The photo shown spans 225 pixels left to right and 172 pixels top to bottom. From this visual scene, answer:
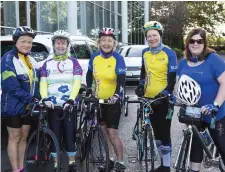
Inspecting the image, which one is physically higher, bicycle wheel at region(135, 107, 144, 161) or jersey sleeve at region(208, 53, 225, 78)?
jersey sleeve at region(208, 53, 225, 78)

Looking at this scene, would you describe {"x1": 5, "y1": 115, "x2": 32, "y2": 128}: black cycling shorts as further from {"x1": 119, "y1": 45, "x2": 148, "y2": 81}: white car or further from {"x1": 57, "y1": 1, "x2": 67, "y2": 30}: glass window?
{"x1": 57, "y1": 1, "x2": 67, "y2": 30}: glass window

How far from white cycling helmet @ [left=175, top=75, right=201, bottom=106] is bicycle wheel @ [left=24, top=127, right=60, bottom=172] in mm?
1732

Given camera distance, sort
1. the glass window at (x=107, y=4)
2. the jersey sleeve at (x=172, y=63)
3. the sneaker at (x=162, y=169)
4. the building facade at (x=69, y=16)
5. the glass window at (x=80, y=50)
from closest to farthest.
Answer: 1. the jersey sleeve at (x=172, y=63)
2. the sneaker at (x=162, y=169)
3. the glass window at (x=80, y=50)
4. the building facade at (x=69, y=16)
5. the glass window at (x=107, y=4)

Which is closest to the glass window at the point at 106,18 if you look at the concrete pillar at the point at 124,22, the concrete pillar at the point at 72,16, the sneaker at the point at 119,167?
the concrete pillar at the point at 124,22

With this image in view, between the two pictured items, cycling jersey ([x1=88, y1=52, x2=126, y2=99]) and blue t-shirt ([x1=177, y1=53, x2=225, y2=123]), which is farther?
cycling jersey ([x1=88, y1=52, x2=126, y2=99])

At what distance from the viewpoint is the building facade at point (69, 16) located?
14.9 metres

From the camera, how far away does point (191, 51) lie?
399 centimetres

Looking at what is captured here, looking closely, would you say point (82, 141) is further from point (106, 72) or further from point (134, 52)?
point (134, 52)

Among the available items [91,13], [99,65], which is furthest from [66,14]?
[99,65]

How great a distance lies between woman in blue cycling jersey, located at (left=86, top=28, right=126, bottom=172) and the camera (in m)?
4.95

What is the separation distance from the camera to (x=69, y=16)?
17.7m

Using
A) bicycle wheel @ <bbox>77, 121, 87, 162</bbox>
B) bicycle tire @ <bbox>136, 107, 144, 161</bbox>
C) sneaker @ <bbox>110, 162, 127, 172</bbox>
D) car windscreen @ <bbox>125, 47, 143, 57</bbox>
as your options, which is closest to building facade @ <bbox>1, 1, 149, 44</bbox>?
car windscreen @ <bbox>125, 47, 143, 57</bbox>

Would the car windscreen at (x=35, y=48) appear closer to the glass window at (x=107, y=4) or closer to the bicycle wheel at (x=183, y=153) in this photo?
the bicycle wheel at (x=183, y=153)

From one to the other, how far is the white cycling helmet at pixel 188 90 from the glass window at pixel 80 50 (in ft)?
14.3
